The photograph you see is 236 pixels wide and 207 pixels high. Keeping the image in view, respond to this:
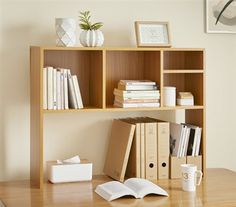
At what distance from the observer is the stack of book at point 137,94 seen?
3129 millimetres

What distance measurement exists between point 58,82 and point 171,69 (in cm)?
77

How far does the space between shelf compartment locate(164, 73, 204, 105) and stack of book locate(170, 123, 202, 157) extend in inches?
6.9

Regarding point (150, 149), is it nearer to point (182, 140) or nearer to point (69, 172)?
point (182, 140)

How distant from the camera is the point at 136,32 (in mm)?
3215

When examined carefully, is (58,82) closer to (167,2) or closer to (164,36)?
(164,36)

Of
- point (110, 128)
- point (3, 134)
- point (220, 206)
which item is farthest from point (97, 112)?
point (220, 206)

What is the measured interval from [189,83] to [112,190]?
0.95m

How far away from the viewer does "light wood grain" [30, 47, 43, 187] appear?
296 cm

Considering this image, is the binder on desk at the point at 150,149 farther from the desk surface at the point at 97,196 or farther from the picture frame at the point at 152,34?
the picture frame at the point at 152,34

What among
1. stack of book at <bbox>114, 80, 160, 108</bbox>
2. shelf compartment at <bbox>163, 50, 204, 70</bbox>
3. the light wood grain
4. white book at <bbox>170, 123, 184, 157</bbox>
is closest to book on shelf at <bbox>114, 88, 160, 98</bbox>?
stack of book at <bbox>114, 80, 160, 108</bbox>

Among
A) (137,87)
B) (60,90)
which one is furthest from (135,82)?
(60,90)

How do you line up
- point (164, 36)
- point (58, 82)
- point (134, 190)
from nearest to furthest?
point (134, 190)
point (58, 82)
point (164, 36)

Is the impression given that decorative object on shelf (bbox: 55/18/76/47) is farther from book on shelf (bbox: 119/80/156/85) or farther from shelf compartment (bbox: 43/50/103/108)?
book on shelf (bbox: 119/80/156/85)

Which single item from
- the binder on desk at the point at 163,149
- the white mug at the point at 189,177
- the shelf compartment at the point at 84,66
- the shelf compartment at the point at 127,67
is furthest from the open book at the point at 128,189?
the shelf compartment at the point at 127,67
